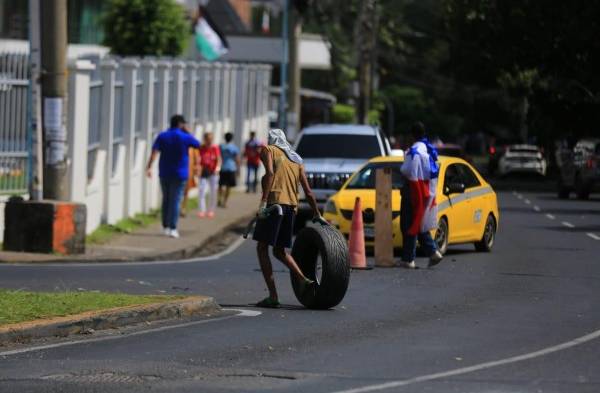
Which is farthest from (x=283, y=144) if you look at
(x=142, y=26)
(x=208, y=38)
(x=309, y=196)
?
(x=142, y=26)

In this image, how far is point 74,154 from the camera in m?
24.8

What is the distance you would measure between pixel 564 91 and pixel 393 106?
56.8 m

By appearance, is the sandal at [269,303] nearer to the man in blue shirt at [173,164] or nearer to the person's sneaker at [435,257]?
the person's sneaker at [435,257]

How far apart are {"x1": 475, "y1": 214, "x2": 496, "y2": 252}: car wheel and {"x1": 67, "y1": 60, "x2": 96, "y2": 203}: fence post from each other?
6.37 meters

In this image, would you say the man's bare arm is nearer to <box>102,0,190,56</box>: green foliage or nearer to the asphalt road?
the asphalt road

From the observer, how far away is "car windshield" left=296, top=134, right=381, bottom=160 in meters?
29.5

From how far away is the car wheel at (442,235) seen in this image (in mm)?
21766

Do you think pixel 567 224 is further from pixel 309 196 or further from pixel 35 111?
pixel 309 196

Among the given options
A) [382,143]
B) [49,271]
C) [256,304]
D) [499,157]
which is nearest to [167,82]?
[382,143]

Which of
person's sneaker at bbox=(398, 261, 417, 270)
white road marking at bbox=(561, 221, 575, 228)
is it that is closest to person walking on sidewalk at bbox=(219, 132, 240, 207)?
white road marking at bbox=(561, 221, 575, 228)

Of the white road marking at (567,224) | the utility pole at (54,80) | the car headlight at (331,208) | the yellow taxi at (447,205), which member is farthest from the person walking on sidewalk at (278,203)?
the white road marking at (567,224)

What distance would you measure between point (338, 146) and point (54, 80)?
9075mm

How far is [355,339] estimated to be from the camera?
12.6m

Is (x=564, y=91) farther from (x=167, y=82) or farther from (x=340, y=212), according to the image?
(x=340, y=212)
